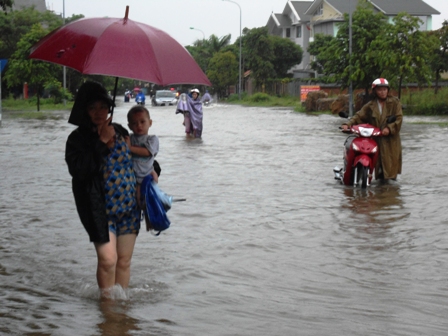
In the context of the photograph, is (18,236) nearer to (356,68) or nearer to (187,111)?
(187,111)

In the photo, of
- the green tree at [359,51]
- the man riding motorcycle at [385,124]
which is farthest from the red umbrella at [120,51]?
the green tree at [359,51]

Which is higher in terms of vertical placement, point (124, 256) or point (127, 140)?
point (127, 140)

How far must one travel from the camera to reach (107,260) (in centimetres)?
554

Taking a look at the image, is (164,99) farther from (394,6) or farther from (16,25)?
(394,6)

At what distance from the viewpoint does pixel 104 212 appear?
17.8ft

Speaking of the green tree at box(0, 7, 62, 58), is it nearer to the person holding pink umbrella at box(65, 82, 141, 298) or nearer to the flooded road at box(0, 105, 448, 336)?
the flooded road at box(0, 105, 448, 336)

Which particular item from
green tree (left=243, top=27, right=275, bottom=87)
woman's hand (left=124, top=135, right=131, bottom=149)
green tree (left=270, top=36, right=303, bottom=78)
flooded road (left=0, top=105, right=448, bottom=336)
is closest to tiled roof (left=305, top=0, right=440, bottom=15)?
green tree (left=270, top=36, right=303, bottom=78)

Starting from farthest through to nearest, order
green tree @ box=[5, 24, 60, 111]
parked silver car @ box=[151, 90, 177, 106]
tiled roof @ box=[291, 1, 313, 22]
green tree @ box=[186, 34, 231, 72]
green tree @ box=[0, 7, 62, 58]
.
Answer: green tree @ box=[186, 34, 231, 72]
tiled roof @ box=[291, 1, 313, 22]
green tree @ box=[0, 7, 62, 58]
parked silver car @ box=[151, 90, 177, 106]
green tree @ box=[5, 24, 60, 111]

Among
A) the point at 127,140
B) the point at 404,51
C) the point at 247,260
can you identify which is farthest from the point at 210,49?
the point at 127,140

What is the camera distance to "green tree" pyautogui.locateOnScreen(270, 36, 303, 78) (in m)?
80.4

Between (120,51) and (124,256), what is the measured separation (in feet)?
4.37

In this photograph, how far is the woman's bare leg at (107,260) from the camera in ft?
18.0

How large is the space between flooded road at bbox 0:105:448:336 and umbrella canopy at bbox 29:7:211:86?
155 cm

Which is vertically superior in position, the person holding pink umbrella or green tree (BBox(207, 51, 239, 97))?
green tree (BBox(207, 51, 239, 97))
